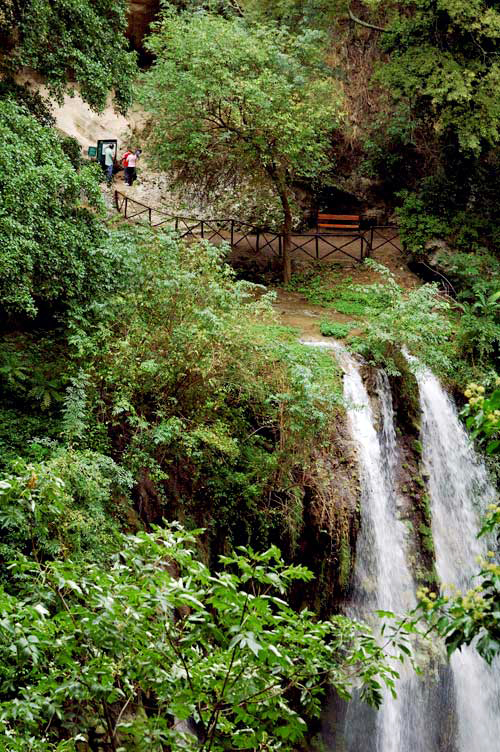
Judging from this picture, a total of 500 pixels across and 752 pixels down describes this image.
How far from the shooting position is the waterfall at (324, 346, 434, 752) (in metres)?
10.9

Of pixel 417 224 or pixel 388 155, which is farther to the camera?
pixel 388 155

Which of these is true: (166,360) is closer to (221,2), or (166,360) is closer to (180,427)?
(180,427)

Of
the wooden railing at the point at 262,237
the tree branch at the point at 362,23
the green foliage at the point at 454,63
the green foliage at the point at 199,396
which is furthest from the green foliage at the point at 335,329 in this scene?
the tree branch at the point at 362,23

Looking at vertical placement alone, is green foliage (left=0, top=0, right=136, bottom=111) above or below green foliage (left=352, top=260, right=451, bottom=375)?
above

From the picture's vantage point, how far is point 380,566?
11.6 m

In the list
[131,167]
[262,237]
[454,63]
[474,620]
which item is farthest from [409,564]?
[131,167]

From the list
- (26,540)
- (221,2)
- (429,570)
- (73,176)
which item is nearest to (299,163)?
(221,2)

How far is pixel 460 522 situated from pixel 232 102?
965 cm

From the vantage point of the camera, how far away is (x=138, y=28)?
2347 centimetres

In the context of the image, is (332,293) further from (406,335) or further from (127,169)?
(127,169)

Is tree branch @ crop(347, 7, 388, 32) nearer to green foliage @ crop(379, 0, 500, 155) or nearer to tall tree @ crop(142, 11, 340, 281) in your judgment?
green foliage @ crop(379, 0, 500, 155)

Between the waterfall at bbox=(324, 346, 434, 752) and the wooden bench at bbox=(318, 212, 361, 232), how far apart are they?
29.3 ft

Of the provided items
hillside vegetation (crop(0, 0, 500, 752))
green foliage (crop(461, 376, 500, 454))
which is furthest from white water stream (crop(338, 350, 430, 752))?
green foliage (crop(461, 376, 500, 454))

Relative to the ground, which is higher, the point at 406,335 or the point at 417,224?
the point at 417,224
